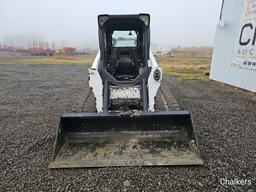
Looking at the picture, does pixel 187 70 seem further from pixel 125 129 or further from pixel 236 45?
pixel 125 129

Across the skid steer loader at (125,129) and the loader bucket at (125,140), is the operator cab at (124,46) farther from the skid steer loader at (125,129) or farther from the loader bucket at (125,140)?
the loader bucket at (125,140)

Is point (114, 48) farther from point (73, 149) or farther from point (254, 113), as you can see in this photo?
point (254, 113)

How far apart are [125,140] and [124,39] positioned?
3.24 meters

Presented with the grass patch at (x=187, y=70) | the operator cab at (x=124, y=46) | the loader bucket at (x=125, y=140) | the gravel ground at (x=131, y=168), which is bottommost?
the grass patch at (x=187, y=70)

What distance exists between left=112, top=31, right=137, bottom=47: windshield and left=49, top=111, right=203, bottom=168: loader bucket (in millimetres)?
2835

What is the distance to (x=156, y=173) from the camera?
110 inches

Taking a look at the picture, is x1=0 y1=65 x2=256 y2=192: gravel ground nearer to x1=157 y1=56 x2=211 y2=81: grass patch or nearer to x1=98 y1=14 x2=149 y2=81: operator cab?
x1=98 y1=14 x2=149 y2=81: operator cab

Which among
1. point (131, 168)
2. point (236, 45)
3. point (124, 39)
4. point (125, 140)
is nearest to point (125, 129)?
point (125, 140)

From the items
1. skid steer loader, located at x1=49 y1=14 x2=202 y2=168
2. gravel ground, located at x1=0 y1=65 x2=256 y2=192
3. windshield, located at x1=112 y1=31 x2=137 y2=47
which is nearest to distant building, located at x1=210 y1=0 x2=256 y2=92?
gravel ground, located at x1=0 y1=65 x2=256 y2=192

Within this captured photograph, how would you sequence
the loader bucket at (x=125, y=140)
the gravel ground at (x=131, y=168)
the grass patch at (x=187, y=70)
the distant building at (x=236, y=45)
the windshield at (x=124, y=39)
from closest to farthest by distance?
the gravel ground at (x=131, y=168) < the loader bucket at (x=125, y=140) < the windshield at (x=124, y=39) < the distant building at (x=236, y=45) < the grass patch at (x=187, y=70)

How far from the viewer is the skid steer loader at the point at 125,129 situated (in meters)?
2.97

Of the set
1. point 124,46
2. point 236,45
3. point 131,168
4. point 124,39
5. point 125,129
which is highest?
point 124,39

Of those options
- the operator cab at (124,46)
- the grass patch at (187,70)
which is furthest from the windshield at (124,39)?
the grass patch at (187,70)

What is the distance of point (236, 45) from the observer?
852cm
